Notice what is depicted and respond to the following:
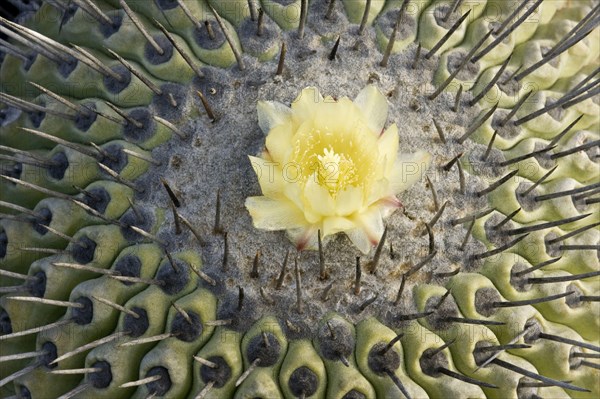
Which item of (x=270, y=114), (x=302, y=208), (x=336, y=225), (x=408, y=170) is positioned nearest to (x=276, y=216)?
(x=302, y=208)

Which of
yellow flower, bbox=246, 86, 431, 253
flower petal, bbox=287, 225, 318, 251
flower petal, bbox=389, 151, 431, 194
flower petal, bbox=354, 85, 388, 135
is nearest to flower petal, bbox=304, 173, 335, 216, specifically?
yellow flower, bbox=246, 86, 431, 253

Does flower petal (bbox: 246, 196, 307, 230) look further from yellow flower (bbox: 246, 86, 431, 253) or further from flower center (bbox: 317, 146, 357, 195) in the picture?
flower center (bbox: 317, 146, 357, 195)

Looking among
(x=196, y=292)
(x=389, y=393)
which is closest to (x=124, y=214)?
(x=196, y=292)

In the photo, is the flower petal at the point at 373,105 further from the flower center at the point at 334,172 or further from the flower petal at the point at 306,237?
the flower petal at the point at 306,237

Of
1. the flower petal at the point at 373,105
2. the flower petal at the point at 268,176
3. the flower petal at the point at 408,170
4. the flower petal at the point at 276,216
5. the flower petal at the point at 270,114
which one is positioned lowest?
the flower petal at the point at 276,216

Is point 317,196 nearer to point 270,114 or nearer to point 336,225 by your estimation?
point 336,225

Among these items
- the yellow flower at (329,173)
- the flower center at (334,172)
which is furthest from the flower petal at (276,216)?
the flower center at (334,172)
